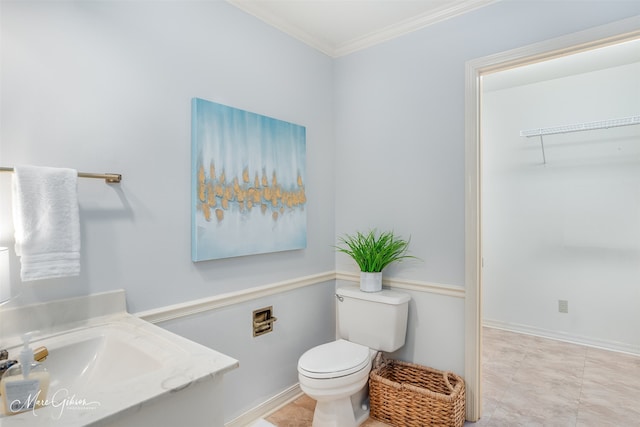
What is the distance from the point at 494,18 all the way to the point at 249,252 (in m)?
1.89

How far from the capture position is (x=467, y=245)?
2.04 meters

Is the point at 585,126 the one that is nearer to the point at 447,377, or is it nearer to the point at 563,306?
the point at 563,306

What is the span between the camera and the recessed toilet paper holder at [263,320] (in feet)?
6.77

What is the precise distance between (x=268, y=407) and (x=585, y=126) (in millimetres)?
3105

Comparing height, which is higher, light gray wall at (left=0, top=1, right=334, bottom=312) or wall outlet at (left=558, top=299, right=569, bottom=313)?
light gray wall at (left=0, top=1, right=334, bottom=312)

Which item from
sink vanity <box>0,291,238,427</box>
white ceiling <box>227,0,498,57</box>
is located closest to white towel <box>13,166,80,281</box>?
sink vanity <box>0,291,238,427</box>

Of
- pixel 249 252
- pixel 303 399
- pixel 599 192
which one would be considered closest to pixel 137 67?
pixel 249 252

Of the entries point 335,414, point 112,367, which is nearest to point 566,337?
point 335,414

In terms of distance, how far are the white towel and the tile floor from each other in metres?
1.47

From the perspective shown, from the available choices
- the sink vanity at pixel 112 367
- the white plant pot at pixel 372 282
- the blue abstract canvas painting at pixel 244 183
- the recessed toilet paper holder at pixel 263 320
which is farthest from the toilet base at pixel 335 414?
the sink vanity at pixel 112 367

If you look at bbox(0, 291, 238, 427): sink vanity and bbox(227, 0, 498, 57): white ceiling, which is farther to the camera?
bbox(227, 0, 498, 57): white ceiling

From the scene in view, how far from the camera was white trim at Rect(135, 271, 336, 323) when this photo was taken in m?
1.62

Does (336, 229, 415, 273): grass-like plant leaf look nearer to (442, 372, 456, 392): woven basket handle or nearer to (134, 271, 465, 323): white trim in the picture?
(134, 271, 465, 323): white trim

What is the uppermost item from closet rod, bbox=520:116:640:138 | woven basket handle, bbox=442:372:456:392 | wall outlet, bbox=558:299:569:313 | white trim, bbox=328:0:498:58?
white trim, bbox=328:0:498:58
